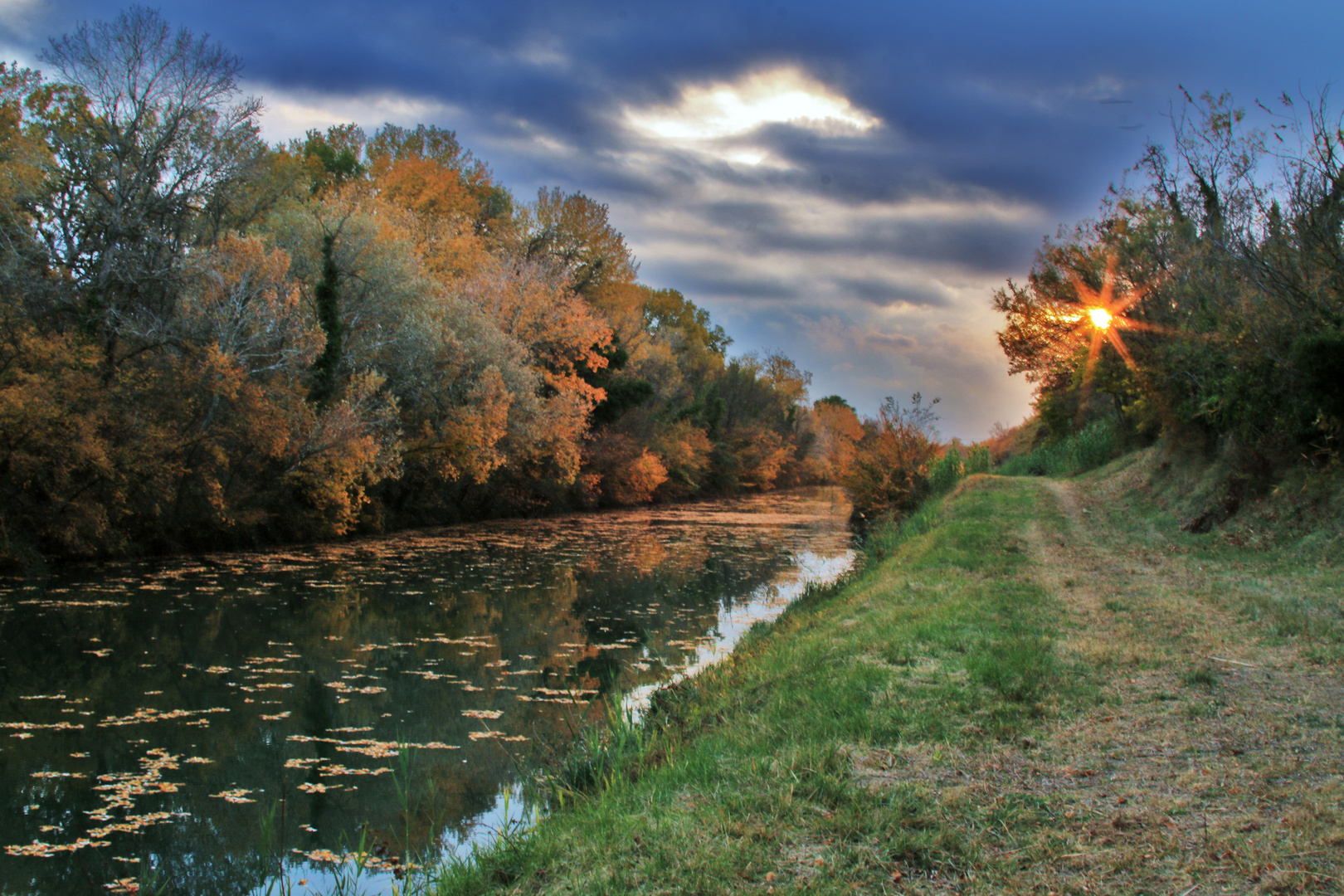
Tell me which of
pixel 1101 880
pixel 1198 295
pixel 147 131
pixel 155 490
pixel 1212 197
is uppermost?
pixel 147 131

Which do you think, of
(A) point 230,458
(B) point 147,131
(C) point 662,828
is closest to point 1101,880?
(C) point 662,828

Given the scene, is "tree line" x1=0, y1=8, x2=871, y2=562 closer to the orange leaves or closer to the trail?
the orange leaves

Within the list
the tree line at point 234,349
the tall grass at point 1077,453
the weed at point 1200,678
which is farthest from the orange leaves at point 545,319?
the weed at point 1200,678

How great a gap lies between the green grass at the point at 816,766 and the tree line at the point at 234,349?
45.1 ft

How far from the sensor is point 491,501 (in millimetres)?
33000

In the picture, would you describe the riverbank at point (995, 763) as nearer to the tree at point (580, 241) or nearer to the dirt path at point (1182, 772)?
the dirt path at point (1182, 772)

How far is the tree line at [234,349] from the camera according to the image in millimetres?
16250

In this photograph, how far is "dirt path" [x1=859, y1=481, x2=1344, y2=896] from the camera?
3.43 meters

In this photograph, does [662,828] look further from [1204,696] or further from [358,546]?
[358,546]

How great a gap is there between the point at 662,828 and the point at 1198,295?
16.5 metres

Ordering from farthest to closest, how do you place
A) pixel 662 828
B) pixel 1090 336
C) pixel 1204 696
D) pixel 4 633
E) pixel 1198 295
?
pixel 1090 336 → pixel 1198 295 → pixel 4 633 → pixel 1204 696 → pixel 662 828

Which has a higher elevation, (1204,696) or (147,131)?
(147,131)

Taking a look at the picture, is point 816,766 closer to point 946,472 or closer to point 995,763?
point 995,763

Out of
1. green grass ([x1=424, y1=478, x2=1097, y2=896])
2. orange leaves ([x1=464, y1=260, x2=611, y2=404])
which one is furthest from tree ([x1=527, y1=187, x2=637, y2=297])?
green grass ([x1=424, y1=478, x2=1097, y2=896])
